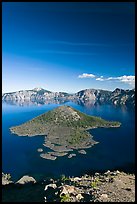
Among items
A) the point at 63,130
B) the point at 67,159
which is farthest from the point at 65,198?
the point at 63,130

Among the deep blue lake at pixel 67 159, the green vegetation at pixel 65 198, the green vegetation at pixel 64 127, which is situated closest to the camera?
the green vegetation at pixel 65 198

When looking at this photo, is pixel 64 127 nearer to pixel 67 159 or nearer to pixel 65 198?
pixel 67 159

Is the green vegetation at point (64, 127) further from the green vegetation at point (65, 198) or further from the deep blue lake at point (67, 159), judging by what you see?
the green vegetation at point (65, 198)

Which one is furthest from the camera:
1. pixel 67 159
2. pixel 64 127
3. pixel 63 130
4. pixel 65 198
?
pixel 64 127

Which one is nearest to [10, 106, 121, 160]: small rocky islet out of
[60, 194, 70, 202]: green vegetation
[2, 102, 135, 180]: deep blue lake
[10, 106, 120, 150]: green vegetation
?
[10, 106, 120, 150]: green vegetation

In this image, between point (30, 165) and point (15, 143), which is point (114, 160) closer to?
point (30, 165)

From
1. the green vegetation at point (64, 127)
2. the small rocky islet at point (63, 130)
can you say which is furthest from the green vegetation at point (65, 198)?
the green vegetation at point (64, 127)

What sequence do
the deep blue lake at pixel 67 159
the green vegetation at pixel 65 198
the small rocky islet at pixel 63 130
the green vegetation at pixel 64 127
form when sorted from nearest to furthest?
the green vegetation at pixel 65 198, the deep blue lake at pixel 67 159, the small rocky islet at pixel 63 130, the green vegetation at pixel 64 127

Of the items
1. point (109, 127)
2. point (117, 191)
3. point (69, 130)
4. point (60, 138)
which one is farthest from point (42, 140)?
point (117, 191)
